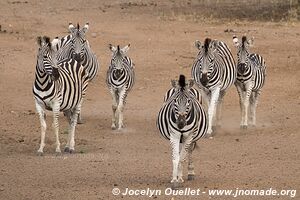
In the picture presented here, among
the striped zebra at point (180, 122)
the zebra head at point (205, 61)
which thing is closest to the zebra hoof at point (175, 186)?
the striped zebra at point (180, 122)

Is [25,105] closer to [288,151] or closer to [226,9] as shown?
[288,151]

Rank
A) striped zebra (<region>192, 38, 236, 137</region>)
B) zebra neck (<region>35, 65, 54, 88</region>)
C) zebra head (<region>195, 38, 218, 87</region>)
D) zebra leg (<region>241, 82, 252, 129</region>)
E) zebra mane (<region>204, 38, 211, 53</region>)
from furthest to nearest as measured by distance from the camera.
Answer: zebra leg (<region>241, 82, 252, 129</region>) → striped zebra (<region>192, 38, 236, 137</region>) → zebra head (<region>195, 38, 218, 87</region>) → zebra mane (<region>204, 38, 211, 53</region>) → zebra neck (<region>35, 65, 54, 88</region>)

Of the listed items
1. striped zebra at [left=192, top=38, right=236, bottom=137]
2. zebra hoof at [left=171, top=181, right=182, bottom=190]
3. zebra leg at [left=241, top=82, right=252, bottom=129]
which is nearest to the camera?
zebra hoof at [left=171, top=181, right=182, bottom=190]

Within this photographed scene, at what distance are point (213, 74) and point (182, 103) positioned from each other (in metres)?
5.48

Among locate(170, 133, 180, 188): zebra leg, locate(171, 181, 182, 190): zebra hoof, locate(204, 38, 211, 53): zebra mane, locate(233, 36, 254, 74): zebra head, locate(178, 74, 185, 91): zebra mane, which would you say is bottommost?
locate(171, 181, 182, 190): zebra hoof

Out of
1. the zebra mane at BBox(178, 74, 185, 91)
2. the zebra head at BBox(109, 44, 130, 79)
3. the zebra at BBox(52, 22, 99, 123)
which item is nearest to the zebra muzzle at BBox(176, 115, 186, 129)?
the zebra mane at BBox(178, 74, 185, 91)

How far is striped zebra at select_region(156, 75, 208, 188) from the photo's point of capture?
12.3 meters

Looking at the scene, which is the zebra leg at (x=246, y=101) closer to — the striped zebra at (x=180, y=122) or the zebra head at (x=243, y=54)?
the zebra head at (x=243, y=54)

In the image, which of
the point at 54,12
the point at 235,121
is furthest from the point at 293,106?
the point at 54,12

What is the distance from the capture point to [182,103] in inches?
484

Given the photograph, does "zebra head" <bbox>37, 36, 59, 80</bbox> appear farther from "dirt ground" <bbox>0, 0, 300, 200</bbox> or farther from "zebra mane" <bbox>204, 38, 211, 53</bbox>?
"zebra mane" <bbox>204, 38, 211, 53</bbox>

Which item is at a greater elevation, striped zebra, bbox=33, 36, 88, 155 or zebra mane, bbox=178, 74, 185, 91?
zebra mane, bbox=178, 74, 185, 91

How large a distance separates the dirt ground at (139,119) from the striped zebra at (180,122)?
475 mm

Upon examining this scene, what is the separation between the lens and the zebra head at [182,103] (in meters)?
12.2
